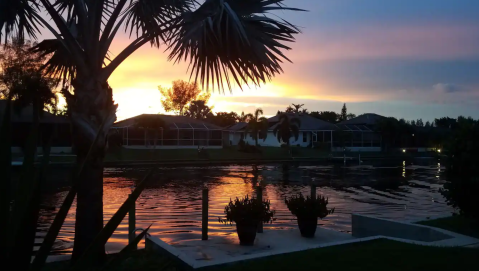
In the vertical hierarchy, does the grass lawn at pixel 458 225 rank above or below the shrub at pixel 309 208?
below

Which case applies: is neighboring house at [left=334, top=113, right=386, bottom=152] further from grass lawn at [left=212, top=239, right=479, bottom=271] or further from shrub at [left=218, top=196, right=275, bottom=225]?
grass lawn at [left=212, top=239, right=479, bottom=271]

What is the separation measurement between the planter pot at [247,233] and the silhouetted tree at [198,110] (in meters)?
85.5

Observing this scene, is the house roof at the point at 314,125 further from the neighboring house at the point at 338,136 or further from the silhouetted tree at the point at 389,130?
the silhouetted tree at the point at 389,130

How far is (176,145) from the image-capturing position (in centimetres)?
5756

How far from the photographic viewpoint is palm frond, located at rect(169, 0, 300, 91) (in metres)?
5.89

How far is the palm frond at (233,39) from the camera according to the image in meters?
5.89

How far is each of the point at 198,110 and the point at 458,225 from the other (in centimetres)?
9071

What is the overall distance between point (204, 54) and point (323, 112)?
111 metres

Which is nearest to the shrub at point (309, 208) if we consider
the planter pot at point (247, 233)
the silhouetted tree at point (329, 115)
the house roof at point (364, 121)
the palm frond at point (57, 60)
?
the planter pot at point (247, 233)

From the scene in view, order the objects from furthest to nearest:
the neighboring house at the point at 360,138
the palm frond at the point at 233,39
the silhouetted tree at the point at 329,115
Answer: the silhouetted tree at the point at 329,115 → the neighboring house at the point at 360,138 → the palm frond at the point at 233,39

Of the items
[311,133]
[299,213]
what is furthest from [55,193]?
[311,133]

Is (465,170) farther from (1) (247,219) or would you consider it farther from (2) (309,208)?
(1) (247,219)

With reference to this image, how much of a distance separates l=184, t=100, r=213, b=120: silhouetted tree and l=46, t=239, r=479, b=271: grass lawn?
86954mm

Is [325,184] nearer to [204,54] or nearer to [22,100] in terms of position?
[22,100]
